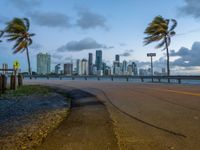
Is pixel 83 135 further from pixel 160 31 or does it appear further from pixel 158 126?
pixel 160 31

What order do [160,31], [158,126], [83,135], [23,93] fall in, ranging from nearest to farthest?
[83,135] → [158,126] → [23,93] → [160,31]

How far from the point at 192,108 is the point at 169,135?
13.2 ft

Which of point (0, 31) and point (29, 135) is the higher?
point (0, 31)

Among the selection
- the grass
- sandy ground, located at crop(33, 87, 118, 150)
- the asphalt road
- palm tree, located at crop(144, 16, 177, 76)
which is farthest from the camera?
palm tree, located at crop(144, 16, 177, 76)

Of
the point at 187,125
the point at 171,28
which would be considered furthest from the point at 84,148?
the point at 171,28

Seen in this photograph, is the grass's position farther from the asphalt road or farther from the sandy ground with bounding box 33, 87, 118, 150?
the sandy ground with bounding box 33, 87, 118, 150

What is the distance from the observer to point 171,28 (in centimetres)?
4450

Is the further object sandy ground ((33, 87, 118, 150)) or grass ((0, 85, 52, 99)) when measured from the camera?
grass ((0, 85, 52, 99))

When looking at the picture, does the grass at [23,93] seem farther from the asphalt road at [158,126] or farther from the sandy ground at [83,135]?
the sandy ground at [83,135]

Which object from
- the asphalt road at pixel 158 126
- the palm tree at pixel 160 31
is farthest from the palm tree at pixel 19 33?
the asphalt road at pixel 158 126

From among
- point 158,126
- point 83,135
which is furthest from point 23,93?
point 83,135

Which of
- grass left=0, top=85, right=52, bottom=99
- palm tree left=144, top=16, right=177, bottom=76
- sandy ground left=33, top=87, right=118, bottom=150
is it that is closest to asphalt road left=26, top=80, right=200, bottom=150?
sandy ground left=33, top=87, right=118, bottom=150

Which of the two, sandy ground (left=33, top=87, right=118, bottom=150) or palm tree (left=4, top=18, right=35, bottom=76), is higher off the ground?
palm tree (left=4, top=18, right=35, bottom=76)

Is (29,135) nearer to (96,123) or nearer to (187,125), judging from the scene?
(96,123)
